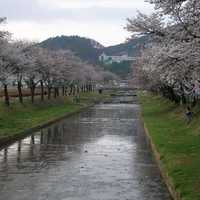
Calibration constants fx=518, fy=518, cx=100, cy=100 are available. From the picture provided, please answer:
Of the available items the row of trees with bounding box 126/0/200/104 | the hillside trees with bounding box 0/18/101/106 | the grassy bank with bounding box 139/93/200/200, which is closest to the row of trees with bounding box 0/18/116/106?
the hillside trees with bounding box 0/18/101/106

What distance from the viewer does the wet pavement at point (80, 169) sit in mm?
16219

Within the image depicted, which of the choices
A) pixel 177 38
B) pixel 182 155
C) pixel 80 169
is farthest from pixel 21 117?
pixel 177 38

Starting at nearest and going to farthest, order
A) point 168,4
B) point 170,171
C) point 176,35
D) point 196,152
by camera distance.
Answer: point 168,4
point 176,35
point 170,171
point 196,152

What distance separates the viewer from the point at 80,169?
20953mm

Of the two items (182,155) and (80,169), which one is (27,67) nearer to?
(80,169)

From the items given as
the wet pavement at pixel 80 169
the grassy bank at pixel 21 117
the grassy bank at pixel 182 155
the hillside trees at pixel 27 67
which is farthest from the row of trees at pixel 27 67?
the grassy bank at pixel 182 155

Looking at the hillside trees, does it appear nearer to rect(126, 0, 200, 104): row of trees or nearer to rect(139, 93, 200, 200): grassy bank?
rect(139, 93, 200, 200): grassy bank

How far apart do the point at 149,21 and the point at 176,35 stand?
192 centimetres

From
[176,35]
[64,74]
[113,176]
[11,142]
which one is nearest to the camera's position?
[176,35]

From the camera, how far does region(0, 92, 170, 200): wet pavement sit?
1622 centimetres

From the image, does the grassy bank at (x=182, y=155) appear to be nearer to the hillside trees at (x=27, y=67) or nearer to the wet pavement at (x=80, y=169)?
the wet pavement at (x=80, y=169)

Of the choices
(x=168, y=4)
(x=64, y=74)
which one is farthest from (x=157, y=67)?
(x=64, y=74)

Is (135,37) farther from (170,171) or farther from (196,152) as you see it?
(196,152)

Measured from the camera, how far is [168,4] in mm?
14086
